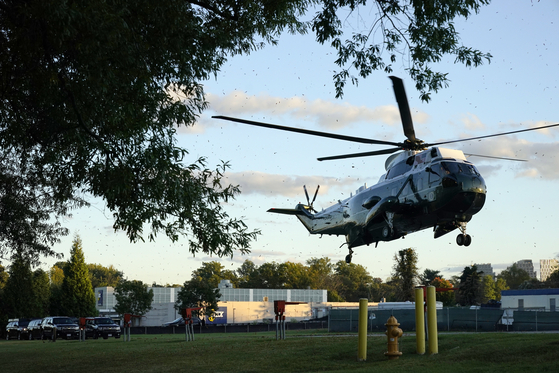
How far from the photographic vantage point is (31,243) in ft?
85.9

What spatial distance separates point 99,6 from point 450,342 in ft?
37.0

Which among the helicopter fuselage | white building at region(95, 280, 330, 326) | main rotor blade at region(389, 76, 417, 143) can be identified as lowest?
white building at region(95, 280, 330, 326)

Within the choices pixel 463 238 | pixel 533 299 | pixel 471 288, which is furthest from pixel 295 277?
pixel 463 238

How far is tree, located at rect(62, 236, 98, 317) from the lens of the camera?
7375 cm

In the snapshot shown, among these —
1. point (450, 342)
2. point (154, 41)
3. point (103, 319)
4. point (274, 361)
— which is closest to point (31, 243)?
point (274, 361)

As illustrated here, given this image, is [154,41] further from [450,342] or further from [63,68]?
[450,342]

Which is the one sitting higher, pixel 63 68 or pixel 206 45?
pixel 206 45

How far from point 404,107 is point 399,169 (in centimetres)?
493

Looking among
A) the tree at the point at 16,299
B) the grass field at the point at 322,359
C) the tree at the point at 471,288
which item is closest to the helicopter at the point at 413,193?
the grass field at the point at 322,359

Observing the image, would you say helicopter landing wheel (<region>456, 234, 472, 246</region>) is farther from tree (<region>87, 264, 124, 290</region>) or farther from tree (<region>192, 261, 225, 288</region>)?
tree (<region>87, 264, 124, 290</region>)

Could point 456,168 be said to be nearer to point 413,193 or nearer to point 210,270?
point 413,193

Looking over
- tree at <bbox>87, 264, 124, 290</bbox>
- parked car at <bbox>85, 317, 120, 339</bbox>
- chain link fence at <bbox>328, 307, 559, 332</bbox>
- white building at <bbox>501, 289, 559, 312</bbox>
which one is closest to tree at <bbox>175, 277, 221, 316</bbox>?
parked car at <bbox>85, 317, 120, 339</bbox>

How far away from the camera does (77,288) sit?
7444 centimetres

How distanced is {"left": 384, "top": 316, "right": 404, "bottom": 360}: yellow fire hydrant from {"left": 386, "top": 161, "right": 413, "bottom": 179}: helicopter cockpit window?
17.7 metres
